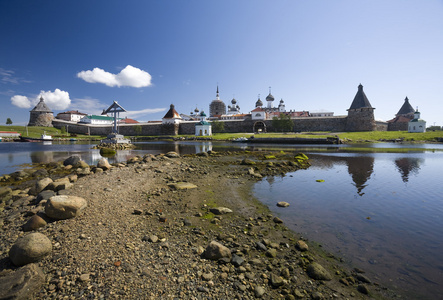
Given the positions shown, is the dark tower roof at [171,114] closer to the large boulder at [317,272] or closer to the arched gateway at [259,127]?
the arched gateway at [259,127]

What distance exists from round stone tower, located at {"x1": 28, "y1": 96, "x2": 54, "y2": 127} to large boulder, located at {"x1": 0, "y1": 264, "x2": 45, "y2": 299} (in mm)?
123717

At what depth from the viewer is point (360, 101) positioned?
2677 inches

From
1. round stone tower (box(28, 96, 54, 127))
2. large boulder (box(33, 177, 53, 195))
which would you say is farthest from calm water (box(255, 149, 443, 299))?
round stone tower (box(28, 96, 54, 127))

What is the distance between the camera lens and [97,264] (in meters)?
3.96

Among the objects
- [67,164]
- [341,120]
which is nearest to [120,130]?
[67,164]

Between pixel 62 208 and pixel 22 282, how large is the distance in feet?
8.02

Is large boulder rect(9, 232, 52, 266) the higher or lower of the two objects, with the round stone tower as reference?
lower

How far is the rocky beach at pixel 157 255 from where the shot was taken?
11.6 ft

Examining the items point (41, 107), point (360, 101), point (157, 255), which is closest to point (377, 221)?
point (157, 255)

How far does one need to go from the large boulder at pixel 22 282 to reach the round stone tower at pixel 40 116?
12372 cm

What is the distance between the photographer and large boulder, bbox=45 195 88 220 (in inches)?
216

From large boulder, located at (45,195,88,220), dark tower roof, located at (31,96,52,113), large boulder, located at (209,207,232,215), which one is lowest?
large boulder, located at (209,207,232,215)

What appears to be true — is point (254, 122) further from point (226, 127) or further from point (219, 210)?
point (219, 210)

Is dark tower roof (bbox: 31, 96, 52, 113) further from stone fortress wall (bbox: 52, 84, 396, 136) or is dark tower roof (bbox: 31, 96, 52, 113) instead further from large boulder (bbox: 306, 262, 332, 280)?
large boulder (bbox: 306, 262, 332, 280)
